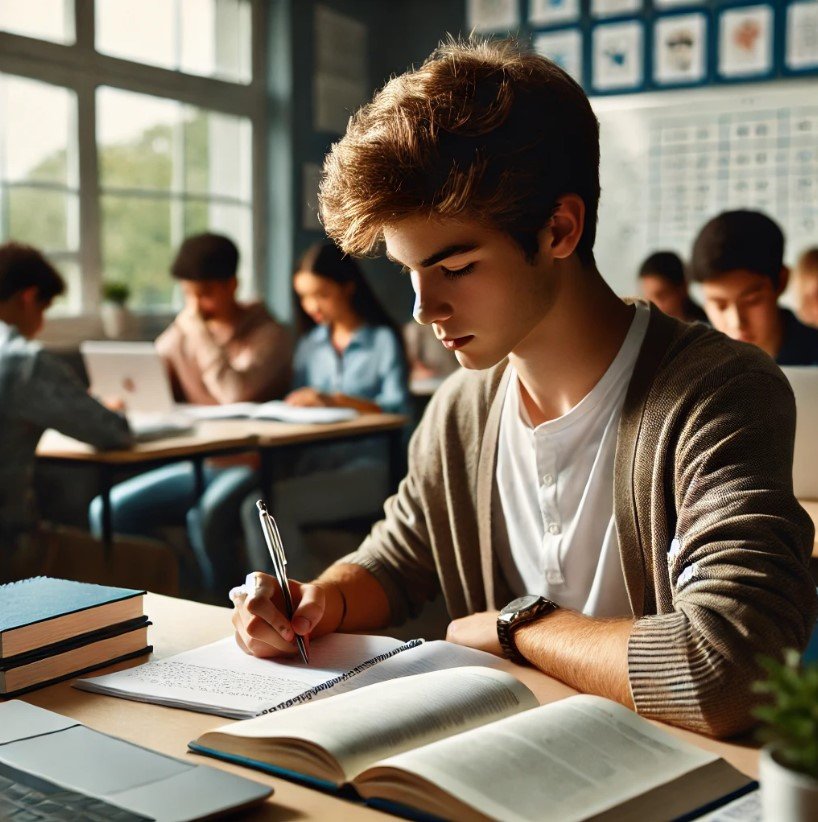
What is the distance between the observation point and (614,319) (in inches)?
56.4

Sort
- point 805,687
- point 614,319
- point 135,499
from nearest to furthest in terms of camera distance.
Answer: point 805,687
point 614,319
point 135,499

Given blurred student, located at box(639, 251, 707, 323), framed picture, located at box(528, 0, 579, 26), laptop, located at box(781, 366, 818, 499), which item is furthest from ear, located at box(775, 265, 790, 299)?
framed picture, located at box(528, 0, 579, 26)

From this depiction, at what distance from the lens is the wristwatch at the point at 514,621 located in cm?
121

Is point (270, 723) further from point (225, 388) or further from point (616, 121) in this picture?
point (616, 121)

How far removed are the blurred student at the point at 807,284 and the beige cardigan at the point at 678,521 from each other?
390 centimetres

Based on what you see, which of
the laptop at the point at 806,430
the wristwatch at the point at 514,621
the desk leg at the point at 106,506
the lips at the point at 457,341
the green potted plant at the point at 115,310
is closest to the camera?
the wristwatch at the point at 514,621

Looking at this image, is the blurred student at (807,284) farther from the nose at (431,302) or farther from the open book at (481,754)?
the open book at (481,754)

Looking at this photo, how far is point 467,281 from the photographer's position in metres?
1.30

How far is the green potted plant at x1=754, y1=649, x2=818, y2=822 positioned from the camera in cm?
58

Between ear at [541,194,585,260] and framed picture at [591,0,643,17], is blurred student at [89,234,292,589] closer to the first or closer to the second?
ear at [541,194,585,260]

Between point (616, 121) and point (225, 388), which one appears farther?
point (616, 121)

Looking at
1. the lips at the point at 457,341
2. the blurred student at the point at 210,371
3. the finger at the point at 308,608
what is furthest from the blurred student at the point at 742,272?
the finger at the point at 308,608

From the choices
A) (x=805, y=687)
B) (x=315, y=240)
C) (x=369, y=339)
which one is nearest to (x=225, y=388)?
(x=369, y=339)

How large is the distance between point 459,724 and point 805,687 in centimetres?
41
